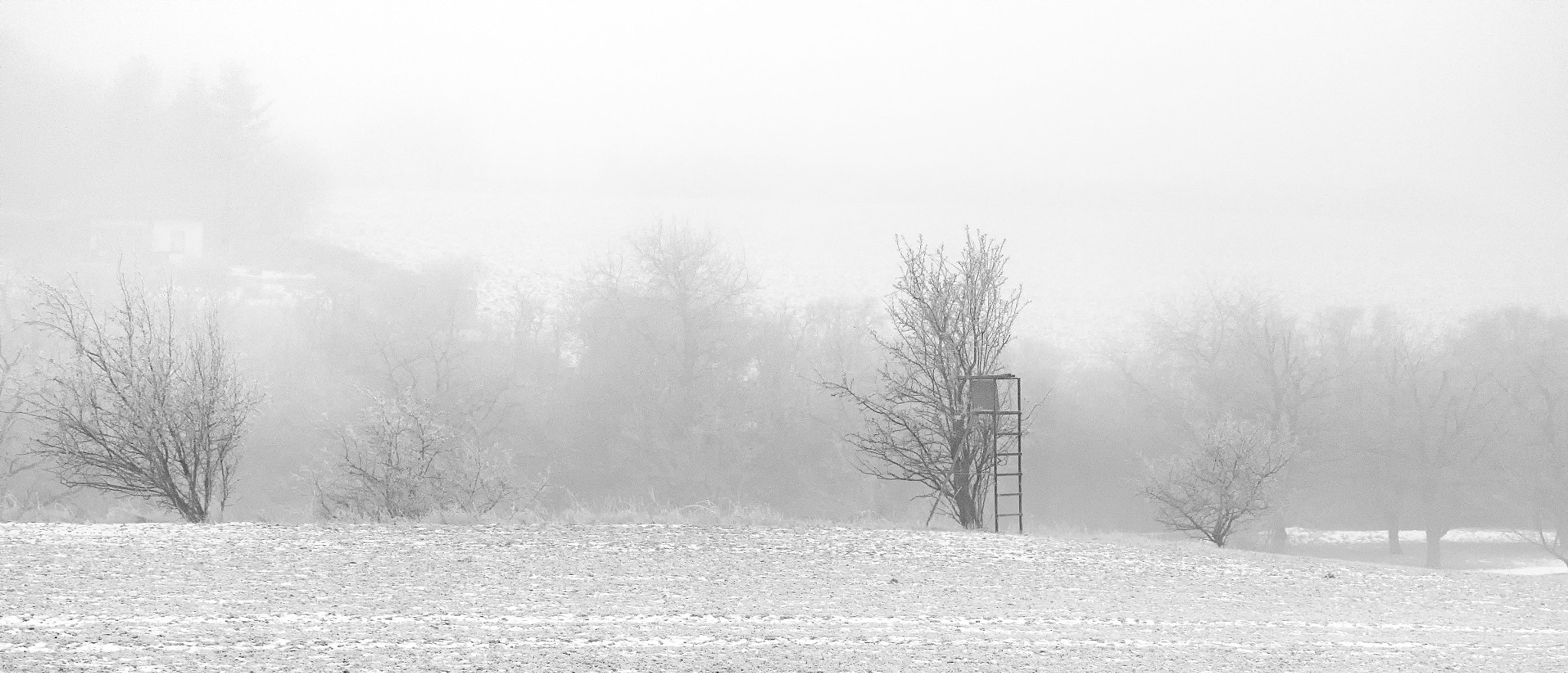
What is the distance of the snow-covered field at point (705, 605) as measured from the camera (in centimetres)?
802

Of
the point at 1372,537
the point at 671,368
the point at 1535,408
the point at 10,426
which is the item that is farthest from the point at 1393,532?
the point at 10,426

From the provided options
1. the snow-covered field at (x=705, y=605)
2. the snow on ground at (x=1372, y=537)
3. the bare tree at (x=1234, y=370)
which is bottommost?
the snow on ground at (x=1372, y=537)

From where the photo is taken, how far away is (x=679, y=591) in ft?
35.6

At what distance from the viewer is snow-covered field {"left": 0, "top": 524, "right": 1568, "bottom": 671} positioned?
802cm

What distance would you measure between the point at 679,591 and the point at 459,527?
4.62m

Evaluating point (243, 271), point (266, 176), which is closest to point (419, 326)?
point (243, 271)

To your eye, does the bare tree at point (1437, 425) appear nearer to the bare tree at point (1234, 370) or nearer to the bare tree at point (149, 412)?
the bare tree at point (1234, 370)

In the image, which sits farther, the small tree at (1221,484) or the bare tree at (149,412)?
the small tree at (1221,484)

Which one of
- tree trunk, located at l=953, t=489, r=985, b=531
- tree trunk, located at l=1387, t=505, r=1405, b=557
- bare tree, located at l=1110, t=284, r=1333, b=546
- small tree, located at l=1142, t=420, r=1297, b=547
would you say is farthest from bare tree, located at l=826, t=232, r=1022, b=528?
tree trunk, located at l=1387, t=505, r=1405, b=557

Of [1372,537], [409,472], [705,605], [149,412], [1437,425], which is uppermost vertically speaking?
[1437,425]

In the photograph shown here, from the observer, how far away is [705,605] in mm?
10258

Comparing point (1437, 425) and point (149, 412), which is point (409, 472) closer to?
point (149, 412)

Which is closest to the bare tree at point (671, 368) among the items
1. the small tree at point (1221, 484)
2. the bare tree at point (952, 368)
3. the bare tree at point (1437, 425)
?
the small tree at point (1221, 484)

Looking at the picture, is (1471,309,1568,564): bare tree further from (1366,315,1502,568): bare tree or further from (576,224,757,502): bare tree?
(576,224,757,502): bare tree
